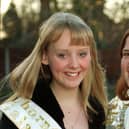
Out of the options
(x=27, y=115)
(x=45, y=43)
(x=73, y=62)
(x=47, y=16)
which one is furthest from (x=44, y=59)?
(x=47, y=16)

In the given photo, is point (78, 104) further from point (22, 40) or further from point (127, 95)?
point (22, 40)

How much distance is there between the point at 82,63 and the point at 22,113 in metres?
0.49

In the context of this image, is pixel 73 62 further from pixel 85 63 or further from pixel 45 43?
pixel 45 43

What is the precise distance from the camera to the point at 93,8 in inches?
781

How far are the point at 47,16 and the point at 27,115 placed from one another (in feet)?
52.2

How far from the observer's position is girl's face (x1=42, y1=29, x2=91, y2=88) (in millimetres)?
3002

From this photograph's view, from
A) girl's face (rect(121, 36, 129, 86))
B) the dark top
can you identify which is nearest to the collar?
the dark top

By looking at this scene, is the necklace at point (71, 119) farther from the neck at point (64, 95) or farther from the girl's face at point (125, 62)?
the girl's face at point (125, 62)

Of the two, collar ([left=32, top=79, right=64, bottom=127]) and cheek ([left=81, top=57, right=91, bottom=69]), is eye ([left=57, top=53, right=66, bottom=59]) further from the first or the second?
collar ([left=32, top=79, right=64, bottom=127])

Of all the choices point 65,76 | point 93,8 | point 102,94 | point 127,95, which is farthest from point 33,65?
point 93,8

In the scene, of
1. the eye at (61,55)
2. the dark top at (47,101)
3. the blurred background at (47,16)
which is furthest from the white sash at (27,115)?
the blurred background at (47,16)

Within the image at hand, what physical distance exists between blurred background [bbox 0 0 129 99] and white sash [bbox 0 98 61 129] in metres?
15.3

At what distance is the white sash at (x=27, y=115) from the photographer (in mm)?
3098

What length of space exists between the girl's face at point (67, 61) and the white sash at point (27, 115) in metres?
0.21
